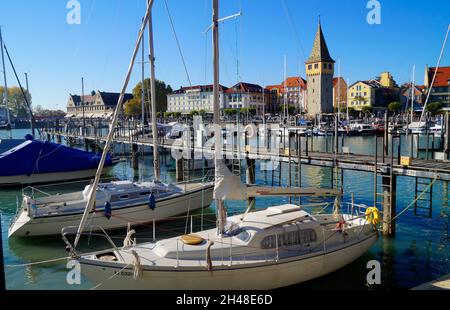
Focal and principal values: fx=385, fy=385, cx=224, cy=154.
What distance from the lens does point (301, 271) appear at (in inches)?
601

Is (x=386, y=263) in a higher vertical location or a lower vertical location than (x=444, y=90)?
lower

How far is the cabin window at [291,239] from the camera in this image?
15.1 m

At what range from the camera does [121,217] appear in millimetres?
23781

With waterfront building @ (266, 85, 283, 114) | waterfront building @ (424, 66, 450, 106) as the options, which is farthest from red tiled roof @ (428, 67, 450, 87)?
waterfront building @ (266, 85, 283, 114)

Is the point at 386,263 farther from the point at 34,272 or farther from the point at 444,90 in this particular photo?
the point at 444,90

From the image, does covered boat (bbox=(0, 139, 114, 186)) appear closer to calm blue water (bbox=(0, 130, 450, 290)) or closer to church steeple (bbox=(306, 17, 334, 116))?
calm blue water (bbox=(0, 130, 450, 290))

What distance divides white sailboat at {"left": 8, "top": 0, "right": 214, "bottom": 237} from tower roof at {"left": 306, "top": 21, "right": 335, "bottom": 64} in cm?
12255

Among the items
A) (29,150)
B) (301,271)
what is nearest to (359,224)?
(301,271)

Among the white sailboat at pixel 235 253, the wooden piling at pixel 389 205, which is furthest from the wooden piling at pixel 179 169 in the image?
the white sailboat at pixel 235 253

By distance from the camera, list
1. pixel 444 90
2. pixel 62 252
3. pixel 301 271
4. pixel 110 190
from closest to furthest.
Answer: pixel 301 271 → pixel 62 252 → pixel 110 190 → pixel 444 90

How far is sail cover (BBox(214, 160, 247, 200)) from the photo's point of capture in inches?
600

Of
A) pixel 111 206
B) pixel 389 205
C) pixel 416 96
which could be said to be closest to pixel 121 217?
pixel 111 206

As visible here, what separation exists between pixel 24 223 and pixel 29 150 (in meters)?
19.6

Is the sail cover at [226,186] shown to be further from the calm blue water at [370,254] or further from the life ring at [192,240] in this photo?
the calm blue water at [370,254]
